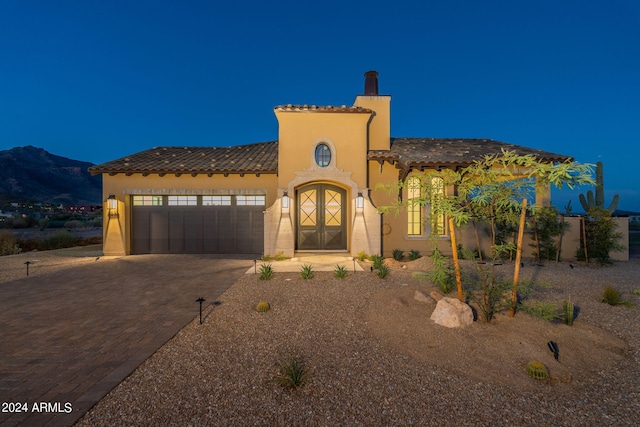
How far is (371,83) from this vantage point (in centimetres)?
1160

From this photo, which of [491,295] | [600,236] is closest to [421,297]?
[491,295]

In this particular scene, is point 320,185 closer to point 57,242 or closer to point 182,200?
point 182,200

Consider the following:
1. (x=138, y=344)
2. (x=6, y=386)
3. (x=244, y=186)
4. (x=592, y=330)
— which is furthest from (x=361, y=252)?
(x=6, y=386)

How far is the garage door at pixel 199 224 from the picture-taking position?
465 inches

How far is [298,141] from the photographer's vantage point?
1040 centimetres

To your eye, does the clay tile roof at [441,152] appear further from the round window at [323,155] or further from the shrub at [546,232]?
the shrub at [546,232]

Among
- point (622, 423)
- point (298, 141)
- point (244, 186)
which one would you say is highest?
point (298, 141)

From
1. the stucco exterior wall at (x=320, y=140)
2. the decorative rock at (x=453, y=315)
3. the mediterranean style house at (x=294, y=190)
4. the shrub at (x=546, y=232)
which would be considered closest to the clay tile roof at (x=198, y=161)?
the mediterranean style house at (x=294, y=190)

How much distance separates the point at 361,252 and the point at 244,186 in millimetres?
5434

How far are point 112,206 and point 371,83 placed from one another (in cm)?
1141

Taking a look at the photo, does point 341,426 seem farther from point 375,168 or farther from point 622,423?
point 375,168

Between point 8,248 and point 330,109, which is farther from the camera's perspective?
point 8,248

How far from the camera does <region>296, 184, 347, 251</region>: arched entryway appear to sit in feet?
36.2

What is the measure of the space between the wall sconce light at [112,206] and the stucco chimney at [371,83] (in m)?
10.9
